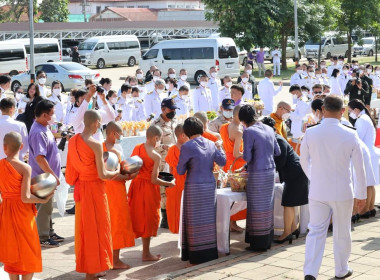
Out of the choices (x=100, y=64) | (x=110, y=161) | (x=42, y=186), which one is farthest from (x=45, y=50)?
(x=42, y=186)

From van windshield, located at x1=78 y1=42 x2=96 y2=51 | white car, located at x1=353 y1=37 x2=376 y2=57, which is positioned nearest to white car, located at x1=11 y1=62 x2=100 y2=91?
van windshield, located at x1=78 y1=42 x2=96 y2=51

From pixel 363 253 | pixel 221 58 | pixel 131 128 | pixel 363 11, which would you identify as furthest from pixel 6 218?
pixel 363 11

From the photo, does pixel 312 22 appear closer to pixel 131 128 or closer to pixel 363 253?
pixel 131 128

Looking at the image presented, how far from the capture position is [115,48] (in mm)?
47250

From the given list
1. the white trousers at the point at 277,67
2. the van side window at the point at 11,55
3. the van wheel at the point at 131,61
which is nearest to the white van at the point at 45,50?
the van side window at the point at 11,55

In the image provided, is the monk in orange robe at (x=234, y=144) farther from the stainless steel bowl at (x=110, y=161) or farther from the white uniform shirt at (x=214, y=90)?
the white uniform shirt at (x=214, y=90)

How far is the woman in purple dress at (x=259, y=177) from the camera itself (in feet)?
29.0

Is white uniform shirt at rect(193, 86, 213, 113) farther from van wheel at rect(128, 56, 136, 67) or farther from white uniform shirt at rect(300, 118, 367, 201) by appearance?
van wheel at rect(128, 56, 136, 67)

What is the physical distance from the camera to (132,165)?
845cm

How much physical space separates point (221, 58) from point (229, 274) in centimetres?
2877

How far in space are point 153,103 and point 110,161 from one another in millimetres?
9297

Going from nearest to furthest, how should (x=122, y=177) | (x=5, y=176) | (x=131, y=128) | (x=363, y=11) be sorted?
(x=5, y=176), (x=122, y=177), (x=131, y=128), (x=363, y=11)

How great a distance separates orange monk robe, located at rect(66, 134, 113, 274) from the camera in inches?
309

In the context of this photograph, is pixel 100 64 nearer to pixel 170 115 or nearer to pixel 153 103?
pixel 153 103
